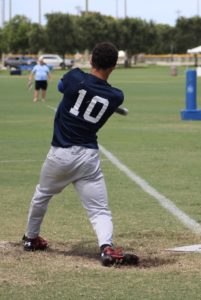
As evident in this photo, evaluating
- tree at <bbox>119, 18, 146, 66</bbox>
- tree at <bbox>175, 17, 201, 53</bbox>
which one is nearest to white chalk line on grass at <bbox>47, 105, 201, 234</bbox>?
tree at <bbox>119, 18, 146, 66</bbox>

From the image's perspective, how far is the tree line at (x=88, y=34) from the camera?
109 metres

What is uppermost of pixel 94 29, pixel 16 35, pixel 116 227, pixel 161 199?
pixel 116 227

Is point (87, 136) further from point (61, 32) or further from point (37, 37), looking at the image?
point (37, 37)

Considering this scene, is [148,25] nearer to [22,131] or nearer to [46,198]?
[22,131]

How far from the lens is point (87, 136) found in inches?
296

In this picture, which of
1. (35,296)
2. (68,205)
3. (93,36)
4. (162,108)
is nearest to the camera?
(35,296)

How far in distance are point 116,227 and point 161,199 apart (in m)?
1.90

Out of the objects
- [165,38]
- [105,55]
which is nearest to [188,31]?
[165,38]

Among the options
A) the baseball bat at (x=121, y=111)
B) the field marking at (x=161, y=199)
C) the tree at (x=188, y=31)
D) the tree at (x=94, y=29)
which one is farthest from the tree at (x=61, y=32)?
the baseball bat at (x=121, y=111)

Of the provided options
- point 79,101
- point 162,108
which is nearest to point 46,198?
point 79,101

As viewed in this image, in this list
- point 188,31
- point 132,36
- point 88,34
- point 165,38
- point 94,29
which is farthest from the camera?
point 165,38

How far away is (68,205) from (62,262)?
10.7ft

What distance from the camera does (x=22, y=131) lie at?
21.0 m

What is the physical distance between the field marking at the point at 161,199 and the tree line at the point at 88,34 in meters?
95.4
